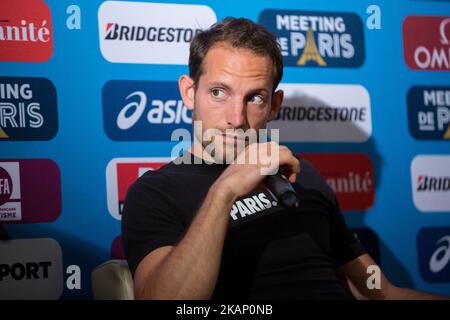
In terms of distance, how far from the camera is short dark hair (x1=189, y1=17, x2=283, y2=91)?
1.42 metres

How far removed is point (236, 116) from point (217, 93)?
91 mm

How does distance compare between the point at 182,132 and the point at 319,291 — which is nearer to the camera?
the point at 319,291

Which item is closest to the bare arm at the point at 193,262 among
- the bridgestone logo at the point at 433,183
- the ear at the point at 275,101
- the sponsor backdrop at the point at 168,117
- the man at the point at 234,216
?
the man at the point at 234,216

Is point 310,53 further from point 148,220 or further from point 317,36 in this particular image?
point 148,220

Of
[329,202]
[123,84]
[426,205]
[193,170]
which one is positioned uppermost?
[123,84]

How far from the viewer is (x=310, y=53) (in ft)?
6.25

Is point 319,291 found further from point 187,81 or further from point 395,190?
point 395,190

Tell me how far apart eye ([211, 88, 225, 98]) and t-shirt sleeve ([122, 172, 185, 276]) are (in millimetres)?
241

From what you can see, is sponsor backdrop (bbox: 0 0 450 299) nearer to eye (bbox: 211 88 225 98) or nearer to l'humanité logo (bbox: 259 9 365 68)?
l'humanité logo (bbox: 259 9 365 68)

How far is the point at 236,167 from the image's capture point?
1.19 meters

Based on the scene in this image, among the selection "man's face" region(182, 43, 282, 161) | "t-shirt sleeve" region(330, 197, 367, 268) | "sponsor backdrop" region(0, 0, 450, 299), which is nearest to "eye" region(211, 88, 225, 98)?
"man's face" region(182, 43, 282, 161)

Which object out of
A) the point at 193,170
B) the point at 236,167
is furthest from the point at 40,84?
the point at 236,167

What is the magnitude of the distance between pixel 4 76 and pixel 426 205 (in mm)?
1397

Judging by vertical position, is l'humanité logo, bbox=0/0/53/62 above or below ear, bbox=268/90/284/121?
above
